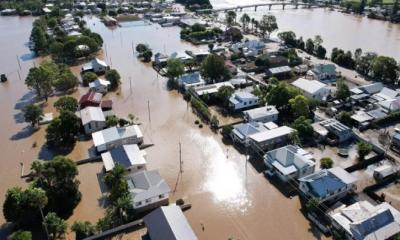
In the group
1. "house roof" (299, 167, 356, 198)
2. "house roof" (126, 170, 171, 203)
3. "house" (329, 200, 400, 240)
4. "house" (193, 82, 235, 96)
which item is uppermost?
"house" (193, 82, 235, 96)

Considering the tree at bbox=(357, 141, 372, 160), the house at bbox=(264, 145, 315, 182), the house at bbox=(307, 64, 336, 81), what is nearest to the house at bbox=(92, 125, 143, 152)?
the house at bbox=(264, 145, 315, 182)

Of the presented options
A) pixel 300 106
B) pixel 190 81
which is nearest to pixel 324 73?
pixel 300 106

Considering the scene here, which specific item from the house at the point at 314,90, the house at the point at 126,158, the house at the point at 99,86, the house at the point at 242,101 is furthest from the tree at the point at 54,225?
the house at the point at 314,90

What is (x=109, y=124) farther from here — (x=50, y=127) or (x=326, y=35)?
(x=326, y=35)

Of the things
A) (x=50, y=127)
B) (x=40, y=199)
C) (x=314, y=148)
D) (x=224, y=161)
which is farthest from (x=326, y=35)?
(x=40, y=199)

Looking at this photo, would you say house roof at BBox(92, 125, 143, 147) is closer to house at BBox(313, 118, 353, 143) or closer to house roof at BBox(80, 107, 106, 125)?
house roof at BBox(80, 107, 106, 125)

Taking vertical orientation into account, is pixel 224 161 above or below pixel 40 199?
below

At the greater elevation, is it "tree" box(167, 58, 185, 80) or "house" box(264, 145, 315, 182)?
"tree" box(167, 58, 185, 80)
